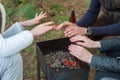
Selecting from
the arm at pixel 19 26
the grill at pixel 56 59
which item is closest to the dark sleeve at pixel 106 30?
the grill at pixel 56 59

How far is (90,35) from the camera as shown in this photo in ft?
9.76

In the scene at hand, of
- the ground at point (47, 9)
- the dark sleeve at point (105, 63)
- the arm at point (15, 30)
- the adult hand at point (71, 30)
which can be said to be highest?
the ground at point (47, 9)

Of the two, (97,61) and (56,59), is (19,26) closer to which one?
(56,59)

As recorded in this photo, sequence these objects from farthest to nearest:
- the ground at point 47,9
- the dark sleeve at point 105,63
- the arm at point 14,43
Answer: the ground at point 47,9 → the arm at point 14,43 → the dark sleeve at point 105,63

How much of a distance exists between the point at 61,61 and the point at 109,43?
551mm

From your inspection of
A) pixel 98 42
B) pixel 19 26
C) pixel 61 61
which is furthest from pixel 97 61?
pixel 19 26

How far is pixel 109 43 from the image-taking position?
273 cm

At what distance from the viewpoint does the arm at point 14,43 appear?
259cm

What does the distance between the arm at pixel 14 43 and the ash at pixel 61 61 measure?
41 cm

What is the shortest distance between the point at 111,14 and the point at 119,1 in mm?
191

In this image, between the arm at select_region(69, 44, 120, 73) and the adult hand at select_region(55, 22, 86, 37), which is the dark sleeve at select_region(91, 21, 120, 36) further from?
the arm at select_region(69, 44, 120, 73)

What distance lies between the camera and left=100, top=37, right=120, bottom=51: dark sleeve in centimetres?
272

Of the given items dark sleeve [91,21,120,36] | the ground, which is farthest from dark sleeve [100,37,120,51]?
the ground

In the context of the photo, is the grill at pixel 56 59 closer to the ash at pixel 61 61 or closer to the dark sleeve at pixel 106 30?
the ash at pixel 61 61
